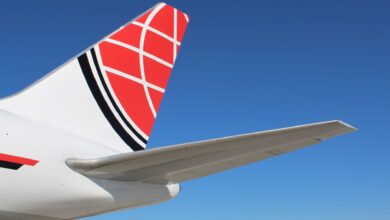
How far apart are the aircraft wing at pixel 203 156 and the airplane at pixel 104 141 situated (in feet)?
0.04

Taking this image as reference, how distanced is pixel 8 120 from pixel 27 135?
0.88ft

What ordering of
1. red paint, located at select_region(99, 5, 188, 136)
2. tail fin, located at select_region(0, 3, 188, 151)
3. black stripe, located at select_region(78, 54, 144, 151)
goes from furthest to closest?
1. red paint, located at select_region(99, 5, 188, 136)
2. black stripe, located at select_region(78, 54, 144, 151)
3. tail fin, located at select_region(0, 3, 188, 151)

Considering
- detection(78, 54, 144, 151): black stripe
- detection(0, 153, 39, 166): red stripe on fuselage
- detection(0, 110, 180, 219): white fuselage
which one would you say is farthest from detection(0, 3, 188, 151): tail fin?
detection(0, 153, 39, 166): red stripe on fuselage

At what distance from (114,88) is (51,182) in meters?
2.40

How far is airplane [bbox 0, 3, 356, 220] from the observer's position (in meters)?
5.14

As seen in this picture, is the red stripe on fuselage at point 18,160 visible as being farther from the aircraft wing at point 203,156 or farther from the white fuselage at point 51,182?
the aircraft wing at point 203,156

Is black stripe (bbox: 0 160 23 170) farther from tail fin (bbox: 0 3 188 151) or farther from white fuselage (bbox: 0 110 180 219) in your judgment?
tail fin (bbox: 0 3 188 151)

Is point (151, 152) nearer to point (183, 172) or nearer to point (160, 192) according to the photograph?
point (183, 172)

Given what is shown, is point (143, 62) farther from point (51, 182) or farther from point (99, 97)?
point (51, 182)

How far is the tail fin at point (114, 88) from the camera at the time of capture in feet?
21.5

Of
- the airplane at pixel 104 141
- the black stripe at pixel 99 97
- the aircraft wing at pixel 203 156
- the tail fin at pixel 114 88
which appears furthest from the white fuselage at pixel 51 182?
the black stripe at pixel 99 97

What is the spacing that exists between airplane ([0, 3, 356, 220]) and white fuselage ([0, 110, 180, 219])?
0.5 inches

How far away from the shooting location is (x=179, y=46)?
9.70m

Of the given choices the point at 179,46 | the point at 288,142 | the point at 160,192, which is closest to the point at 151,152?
the point at 288,142
